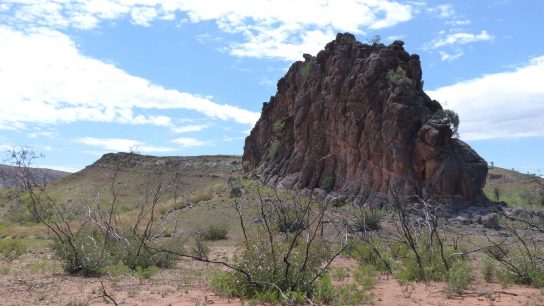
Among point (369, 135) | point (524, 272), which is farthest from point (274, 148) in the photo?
point (524, 272)

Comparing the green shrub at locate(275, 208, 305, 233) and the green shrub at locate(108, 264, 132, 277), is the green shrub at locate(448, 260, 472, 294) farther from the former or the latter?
the green shrub at locate(108, 264, 132, 277)

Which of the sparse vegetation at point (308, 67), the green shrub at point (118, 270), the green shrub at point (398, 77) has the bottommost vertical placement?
the green shrub at point (118, 270)

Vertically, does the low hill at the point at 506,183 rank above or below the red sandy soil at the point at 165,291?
above

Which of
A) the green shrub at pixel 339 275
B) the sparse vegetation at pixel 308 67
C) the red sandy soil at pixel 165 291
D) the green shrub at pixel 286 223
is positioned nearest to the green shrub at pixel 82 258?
the red sandy soil at pixel 165 291

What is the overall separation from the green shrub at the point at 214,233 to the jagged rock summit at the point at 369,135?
18.3ft

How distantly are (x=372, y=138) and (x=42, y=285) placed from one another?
27.6m

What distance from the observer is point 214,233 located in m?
28.5

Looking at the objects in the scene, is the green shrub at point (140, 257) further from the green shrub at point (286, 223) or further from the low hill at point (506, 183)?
the low hill at point (506, 183)

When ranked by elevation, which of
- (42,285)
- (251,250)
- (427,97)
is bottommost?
(42,285)

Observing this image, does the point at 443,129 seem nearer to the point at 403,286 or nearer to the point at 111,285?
the point at 403,286

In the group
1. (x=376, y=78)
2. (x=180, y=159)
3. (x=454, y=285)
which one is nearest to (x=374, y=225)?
(x=376, y=78)

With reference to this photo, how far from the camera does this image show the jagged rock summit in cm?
3381

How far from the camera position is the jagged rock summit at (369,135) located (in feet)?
111

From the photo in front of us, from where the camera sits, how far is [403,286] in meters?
12.9
